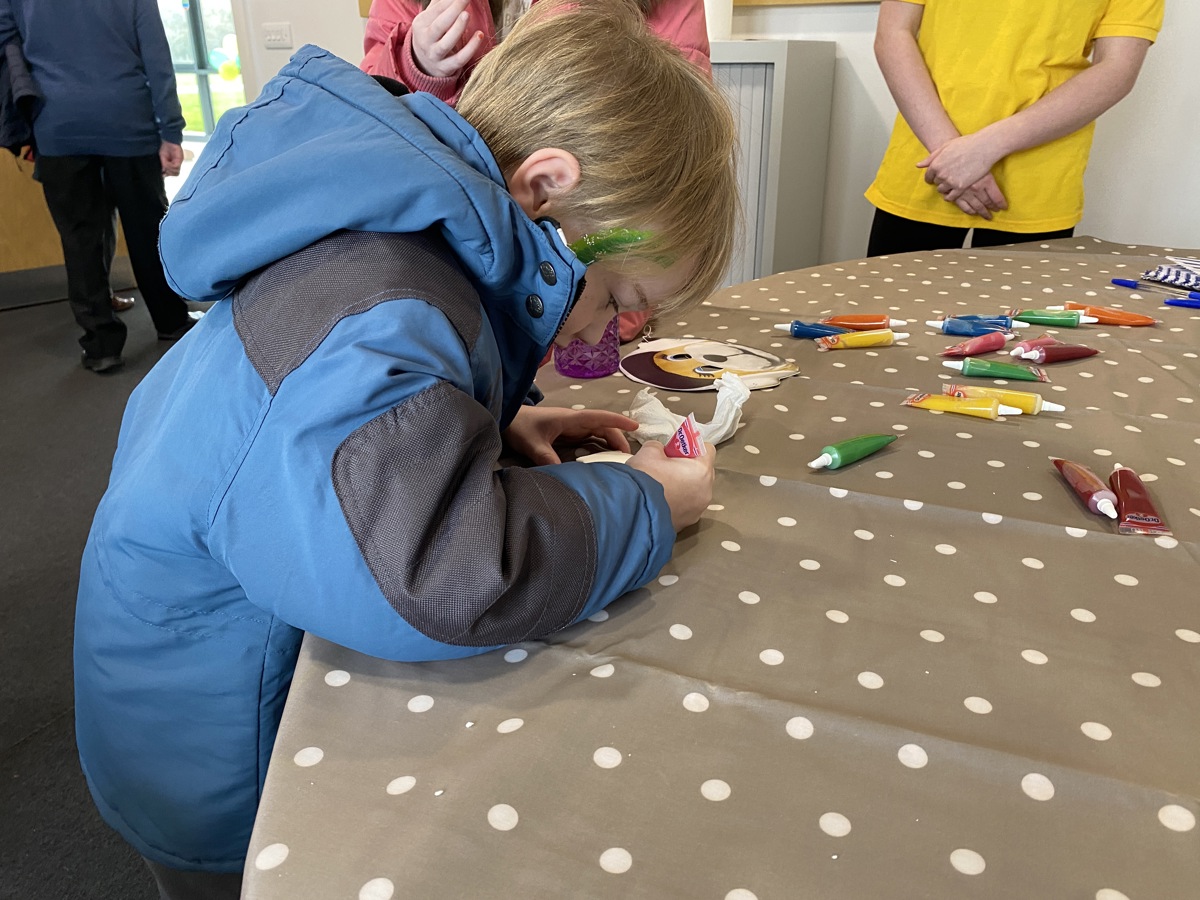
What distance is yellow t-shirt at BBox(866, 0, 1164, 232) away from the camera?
146 cm

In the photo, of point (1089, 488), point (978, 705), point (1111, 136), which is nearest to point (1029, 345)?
point (1089, 488)

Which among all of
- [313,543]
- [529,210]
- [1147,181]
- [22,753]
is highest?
[529,210]

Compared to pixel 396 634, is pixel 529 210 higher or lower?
higher

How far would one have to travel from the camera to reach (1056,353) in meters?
0.99

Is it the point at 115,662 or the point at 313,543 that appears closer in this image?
the point at 313,543

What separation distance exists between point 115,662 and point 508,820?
35cm

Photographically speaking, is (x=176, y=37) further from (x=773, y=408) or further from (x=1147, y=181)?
(x=773, y=408)

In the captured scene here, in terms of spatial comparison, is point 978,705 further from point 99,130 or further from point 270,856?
point 99,130

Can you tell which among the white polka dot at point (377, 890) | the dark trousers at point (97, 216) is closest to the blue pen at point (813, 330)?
the white polka dot at point (377, 890)

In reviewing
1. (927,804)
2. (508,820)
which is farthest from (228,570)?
(927,804)

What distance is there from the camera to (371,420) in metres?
0.44

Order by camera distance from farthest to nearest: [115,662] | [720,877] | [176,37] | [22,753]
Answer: [176,37] → [22,753] → [115,662] → [720,877]

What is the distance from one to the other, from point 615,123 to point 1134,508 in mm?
454

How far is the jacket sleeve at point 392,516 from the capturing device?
434mm
